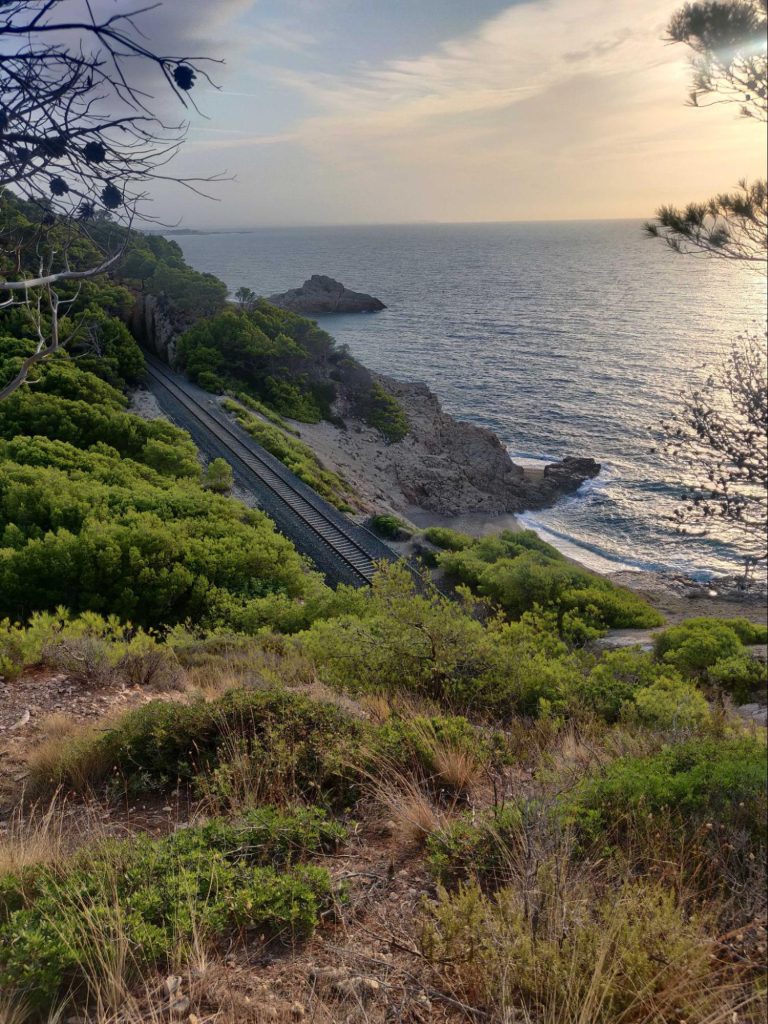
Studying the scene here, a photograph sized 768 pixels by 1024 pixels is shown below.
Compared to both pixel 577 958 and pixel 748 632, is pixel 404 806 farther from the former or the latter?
pixel 748 632

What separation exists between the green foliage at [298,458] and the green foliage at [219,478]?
13.8ft

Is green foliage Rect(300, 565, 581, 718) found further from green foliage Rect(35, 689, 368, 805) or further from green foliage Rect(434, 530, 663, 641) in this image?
green foliage Rect(434, 530, 663, 641)

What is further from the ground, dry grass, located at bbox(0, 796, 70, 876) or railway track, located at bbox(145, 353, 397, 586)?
dry grass, located at bbox(0, 796, 70, 876)

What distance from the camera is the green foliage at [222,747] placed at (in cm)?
508

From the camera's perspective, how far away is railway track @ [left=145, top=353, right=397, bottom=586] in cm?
2141

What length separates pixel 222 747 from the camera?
18.2 feet

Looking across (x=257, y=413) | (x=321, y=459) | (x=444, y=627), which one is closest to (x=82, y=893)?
(x=444, y=627)

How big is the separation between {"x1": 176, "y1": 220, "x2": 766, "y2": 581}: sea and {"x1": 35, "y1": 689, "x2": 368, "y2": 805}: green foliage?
398 centimetres

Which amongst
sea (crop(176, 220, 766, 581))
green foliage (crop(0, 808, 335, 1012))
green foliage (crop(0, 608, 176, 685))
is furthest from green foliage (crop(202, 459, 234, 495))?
green foliage (crop(0, 808, 335, 1012))

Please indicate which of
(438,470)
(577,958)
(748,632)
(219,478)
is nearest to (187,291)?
(438,470)

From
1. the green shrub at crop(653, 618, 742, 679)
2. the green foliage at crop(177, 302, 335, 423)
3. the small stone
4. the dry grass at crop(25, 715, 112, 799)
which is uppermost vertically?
the green foliage at crop(177, 302, 335, 423)

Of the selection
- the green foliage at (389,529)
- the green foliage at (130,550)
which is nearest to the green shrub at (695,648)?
the green foliage at (130,550)

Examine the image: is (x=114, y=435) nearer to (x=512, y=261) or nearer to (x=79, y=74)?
(x=79, y=74)

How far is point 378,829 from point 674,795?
1.96m
